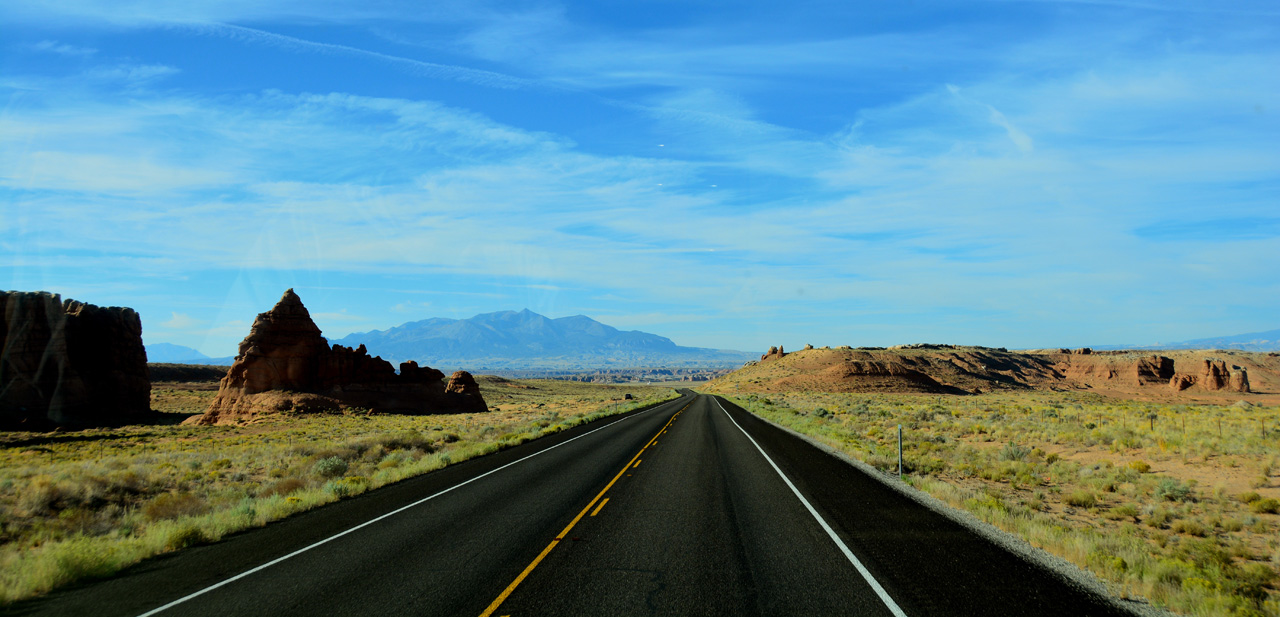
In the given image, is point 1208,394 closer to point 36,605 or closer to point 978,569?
point 978,569

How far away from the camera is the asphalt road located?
253 inches

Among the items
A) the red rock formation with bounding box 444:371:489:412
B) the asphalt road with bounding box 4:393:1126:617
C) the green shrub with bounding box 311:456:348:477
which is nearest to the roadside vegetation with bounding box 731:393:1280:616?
the asphalt road with bounding box 4:393:1126:617

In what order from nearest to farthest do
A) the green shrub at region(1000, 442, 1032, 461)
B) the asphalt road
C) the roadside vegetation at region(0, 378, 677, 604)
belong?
the asphalt road → the roadside vegetation at region(0, 378, 677, 604) → the green shrub at region(1000, 442, 1032, 461)

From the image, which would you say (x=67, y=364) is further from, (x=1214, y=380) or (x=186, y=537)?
(x=1214, y=380)

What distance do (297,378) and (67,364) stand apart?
17.5 m

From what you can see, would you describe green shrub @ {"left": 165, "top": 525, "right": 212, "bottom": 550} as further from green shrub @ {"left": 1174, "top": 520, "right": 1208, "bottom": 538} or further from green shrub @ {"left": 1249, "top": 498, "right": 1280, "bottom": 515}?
green shrub @ {"left": 1249, "top": 498, "right": 1280, "bottom": 515}

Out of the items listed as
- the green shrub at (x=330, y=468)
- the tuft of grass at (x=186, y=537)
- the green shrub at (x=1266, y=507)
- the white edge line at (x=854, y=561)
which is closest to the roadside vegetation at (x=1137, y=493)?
the green shrub at (x=1266, y=507)

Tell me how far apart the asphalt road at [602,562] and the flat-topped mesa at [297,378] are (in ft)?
151

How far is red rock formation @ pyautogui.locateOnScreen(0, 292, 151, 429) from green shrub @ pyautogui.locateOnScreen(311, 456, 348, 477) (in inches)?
1779

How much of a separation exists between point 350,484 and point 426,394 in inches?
1982

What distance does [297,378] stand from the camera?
5459cm

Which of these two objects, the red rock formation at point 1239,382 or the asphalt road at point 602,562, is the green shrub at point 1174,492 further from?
the red rock formation at point 1239,382

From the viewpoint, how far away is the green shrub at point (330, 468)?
57.5 ft

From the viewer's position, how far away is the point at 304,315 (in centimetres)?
5647
